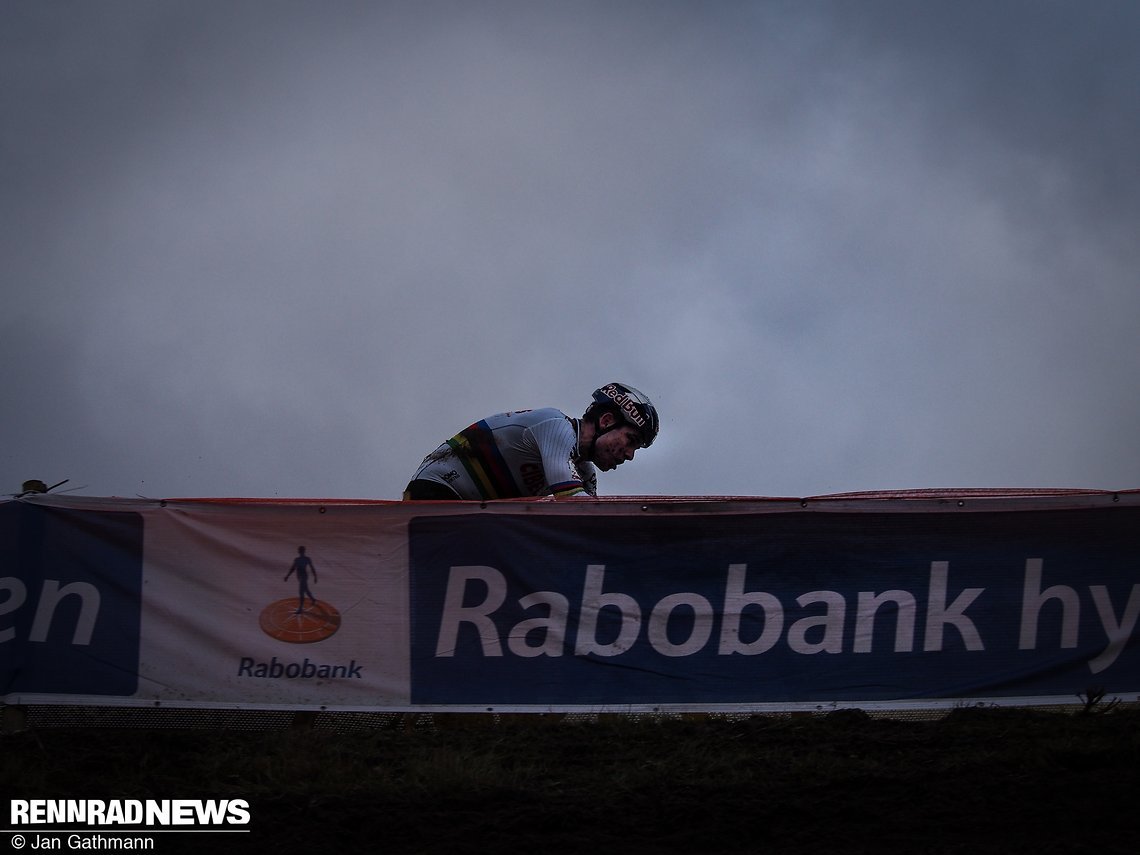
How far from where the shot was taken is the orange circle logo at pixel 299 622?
5.50 m

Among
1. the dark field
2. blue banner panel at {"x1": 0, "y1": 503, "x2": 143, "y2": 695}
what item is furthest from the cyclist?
blue banner panel at {"x1": 0, "y1": 503, "x2": 143, "y2": 695}

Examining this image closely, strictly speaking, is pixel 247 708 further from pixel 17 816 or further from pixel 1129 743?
pixel 1129 743

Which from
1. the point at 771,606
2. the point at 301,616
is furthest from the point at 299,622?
the point at 771,606

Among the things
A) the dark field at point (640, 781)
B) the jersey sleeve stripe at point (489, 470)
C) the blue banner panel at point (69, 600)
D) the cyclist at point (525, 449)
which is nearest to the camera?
the dark field at point (640, 781)

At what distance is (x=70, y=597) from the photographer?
550 centimetres

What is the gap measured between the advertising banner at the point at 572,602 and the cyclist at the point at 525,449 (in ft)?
2.08

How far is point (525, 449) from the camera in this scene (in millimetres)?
6328

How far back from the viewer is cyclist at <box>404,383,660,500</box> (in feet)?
20.4

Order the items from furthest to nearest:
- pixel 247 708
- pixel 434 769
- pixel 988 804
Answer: pixel 247 708 < pixel 434 769 < pixel 988 804

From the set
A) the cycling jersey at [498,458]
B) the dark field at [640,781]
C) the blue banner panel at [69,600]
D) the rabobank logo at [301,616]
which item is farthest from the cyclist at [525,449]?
the blue banner panel at [69,600]

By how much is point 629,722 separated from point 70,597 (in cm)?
313

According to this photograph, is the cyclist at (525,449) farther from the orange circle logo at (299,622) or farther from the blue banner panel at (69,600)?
the blue banner panel at (69,600)

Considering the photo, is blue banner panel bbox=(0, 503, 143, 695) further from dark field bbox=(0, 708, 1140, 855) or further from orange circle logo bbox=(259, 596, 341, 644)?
orange circle logo bbox=(259, 596, 341, 644)

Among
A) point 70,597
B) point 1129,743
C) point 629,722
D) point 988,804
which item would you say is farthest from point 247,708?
point 1129,743
